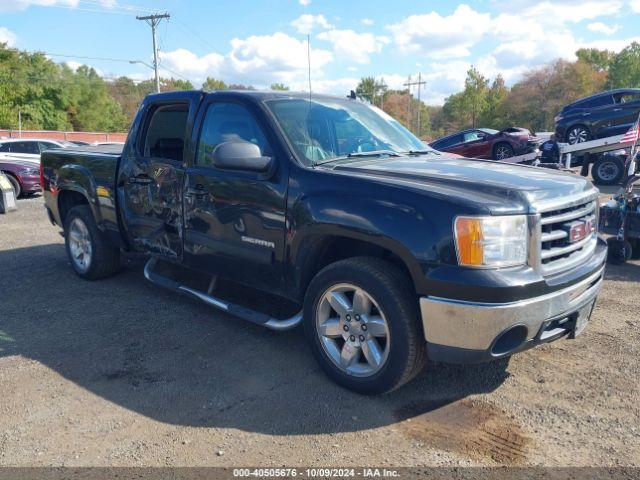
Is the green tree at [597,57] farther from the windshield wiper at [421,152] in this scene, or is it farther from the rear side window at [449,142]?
the windshield wiper at [421,152]

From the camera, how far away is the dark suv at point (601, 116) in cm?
1527

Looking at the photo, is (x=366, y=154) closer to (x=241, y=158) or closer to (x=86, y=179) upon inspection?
(x=241, y=158)

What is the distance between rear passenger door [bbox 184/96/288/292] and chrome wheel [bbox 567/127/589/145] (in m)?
14.6

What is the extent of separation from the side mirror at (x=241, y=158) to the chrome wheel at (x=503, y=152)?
1576 cm

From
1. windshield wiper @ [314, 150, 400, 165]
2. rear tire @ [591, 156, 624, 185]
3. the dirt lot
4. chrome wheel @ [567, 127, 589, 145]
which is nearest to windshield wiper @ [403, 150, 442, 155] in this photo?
windshield wiper @ [314, 150, 400, 165]

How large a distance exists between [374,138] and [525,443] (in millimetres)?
2495

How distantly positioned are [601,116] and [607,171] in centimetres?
202

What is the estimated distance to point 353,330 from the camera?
3416 millimetres

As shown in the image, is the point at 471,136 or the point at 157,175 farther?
the point at 471,136

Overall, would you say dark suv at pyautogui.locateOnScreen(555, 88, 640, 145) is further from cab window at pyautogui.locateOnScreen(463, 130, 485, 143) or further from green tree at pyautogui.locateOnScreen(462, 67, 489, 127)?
green tree at pyautogui.locateOnScreen(462, 67, 489, 127)

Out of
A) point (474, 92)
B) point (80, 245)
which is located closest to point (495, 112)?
point (474, 92)

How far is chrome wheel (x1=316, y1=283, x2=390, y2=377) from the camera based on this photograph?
3318 mm

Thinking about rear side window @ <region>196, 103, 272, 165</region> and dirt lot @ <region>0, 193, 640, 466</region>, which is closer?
dirt lot @ <region>0, 193, 640, 466</region>

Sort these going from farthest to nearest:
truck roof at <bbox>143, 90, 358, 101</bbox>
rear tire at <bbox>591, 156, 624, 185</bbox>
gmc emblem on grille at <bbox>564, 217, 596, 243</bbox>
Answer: rear tire at <bbox>591, 156, 624, 185</bbox> < truck roof at <bbox>143, 90, 358, 101</bbox> < gmc emblem on grille at <bbox>564, 217, 596, 243</bbox>
